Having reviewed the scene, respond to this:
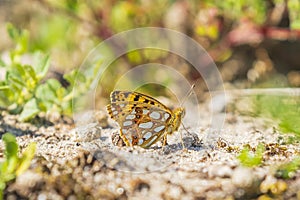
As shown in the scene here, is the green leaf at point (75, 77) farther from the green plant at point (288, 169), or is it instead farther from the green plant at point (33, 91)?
the green plant at point (288, 169)

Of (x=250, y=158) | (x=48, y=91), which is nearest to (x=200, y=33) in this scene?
(x=48, y=91)

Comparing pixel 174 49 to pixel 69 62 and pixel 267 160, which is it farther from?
pixel 267 160

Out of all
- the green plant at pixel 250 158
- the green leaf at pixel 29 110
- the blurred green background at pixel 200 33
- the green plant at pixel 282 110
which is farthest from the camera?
the blurred green background at pixel 200 33

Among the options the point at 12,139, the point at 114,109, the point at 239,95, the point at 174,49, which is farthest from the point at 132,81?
the point at 12,139

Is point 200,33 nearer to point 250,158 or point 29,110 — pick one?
point 29,110

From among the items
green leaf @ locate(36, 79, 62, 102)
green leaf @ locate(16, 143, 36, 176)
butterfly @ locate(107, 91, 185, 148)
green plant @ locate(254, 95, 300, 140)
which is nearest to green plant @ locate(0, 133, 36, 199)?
green leaf @ locate(16, 143, 36, 176)

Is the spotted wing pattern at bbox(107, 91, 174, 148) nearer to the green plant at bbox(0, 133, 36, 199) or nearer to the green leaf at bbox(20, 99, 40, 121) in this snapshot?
the green plant at bbox(0, 133, 36, 199)

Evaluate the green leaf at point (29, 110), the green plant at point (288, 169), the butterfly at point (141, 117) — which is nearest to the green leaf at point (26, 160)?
the butterfly at point (141, 117)
